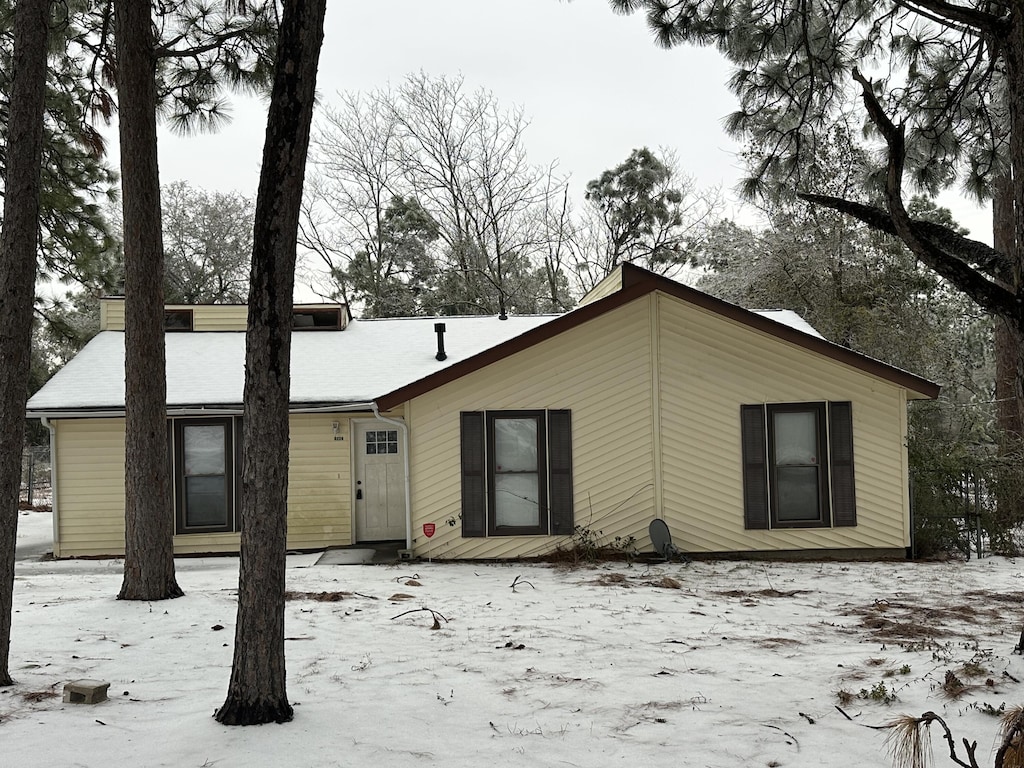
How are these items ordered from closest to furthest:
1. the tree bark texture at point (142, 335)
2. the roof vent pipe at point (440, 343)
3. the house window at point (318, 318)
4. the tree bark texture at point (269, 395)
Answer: the tree bark texture at point (269, 395) < the tree bark texture at point (142, 335) < the roof vent pipe at point (440, 343) < the house window at point (318, 318)

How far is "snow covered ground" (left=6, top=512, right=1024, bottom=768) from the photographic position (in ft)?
14.1

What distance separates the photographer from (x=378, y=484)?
12828 millimetres

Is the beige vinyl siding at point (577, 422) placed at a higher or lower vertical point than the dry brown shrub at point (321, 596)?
higher

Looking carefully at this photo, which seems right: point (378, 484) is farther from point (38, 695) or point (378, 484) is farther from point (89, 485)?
point (38, 695)

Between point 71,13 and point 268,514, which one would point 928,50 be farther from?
point 71,13

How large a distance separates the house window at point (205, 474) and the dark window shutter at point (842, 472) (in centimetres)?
827

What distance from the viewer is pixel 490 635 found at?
6922mm

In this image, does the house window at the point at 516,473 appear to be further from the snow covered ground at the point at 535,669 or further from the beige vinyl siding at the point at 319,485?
the beige vinyl siding at the point at 319,485

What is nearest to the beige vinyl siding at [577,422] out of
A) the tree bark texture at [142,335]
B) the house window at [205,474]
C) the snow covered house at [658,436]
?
the snow covered house at [658,436]

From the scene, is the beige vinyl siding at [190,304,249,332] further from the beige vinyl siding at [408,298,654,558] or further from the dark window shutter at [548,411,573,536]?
the dark window shutter at [548,411,573,536]

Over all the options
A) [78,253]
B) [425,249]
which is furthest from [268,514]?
[425,249]

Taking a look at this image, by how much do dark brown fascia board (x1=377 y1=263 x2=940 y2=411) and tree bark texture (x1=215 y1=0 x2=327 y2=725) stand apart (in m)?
6.26

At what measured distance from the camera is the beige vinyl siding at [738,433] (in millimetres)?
11117

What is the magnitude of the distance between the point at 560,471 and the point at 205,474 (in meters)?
5.25
